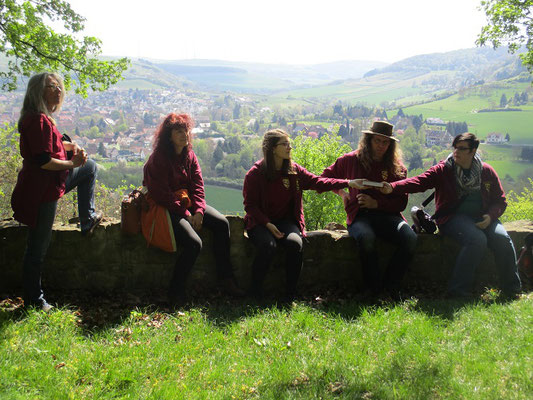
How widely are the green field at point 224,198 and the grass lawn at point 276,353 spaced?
55361mm

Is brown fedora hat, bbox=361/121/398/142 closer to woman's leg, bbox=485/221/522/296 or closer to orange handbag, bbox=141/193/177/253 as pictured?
woman's leg, bbox=485/221/522/296

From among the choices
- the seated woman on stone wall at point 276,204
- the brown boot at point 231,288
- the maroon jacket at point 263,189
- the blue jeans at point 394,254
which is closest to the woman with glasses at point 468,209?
the blue jeans at point 394,254

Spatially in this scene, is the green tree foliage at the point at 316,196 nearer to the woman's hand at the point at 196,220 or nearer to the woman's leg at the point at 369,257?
the woman's leg at the point at 369,257

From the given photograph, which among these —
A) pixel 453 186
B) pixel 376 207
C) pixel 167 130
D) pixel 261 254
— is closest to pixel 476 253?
pixel 453 186

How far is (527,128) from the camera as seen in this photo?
119938mm

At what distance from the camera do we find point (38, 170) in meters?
3.90

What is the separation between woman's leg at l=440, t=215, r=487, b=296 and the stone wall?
356 mm

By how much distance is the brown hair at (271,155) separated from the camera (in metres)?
4.82

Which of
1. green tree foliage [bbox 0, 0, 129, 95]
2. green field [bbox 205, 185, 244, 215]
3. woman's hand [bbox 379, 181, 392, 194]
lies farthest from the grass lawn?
green field [bbox 205, 185, 244, 215]

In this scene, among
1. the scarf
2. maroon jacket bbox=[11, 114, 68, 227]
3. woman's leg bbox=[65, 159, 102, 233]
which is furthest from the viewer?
the scarf

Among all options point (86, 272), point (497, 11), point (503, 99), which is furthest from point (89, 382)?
point (503, 99)

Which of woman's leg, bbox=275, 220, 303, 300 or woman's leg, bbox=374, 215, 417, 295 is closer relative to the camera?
woman's leg, bbox=275, 220, 303, 300

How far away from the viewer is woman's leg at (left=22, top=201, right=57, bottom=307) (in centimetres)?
396

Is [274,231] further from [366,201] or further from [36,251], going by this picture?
Result: [36,251]
